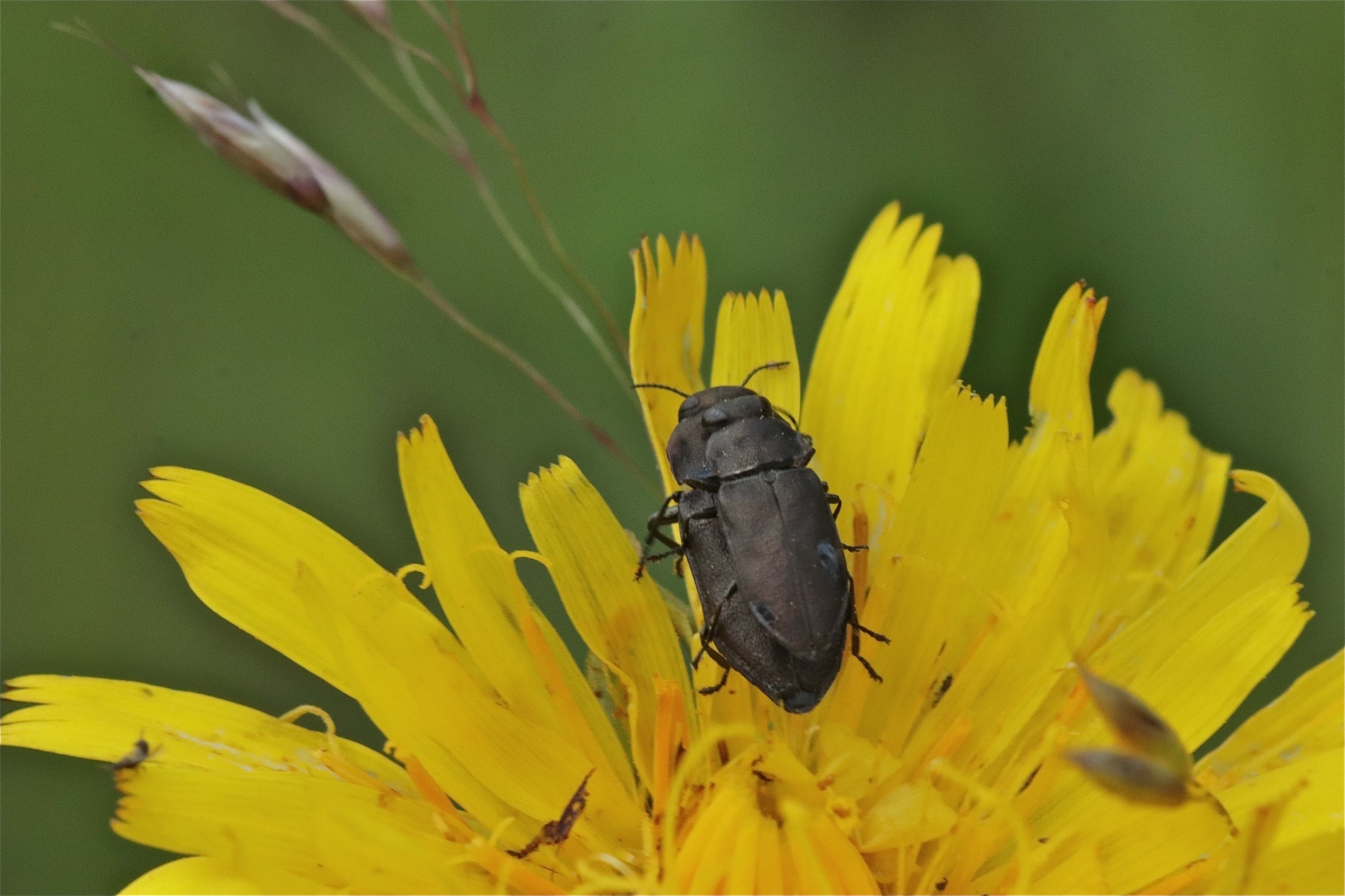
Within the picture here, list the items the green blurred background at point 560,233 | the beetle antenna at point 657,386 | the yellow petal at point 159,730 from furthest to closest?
1. the green blurred background at point 560,233
2. the beetle antenna at point 657,386
3. the yellow petal at point 159,730

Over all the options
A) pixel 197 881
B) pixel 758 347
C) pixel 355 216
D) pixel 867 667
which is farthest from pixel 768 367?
pixel 197 881

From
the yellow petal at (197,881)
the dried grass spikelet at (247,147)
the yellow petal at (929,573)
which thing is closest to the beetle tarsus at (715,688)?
the yellow petal at (929,573)

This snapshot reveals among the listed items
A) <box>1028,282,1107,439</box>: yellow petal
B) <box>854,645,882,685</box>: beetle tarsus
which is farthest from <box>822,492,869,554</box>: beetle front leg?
<box>1028,282,1107,439</box>: yellow petal

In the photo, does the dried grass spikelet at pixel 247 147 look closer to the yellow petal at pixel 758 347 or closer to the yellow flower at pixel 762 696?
the yellow flower at pixel 762 696

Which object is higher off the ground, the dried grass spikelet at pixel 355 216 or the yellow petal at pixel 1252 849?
the dried grass spikelet at pixel 355 216

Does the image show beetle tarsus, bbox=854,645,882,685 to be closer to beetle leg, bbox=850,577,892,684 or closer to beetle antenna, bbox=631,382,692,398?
beetle leg, bbox=850,577,892,684

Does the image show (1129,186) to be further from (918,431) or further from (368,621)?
(368,621)

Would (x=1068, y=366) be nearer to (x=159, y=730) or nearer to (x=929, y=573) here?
(x=929, y=573)

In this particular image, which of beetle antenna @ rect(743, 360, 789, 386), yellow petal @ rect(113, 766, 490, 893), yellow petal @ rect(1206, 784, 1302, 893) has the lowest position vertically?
yellow petal @ rect(113, 766, 490, 893)
